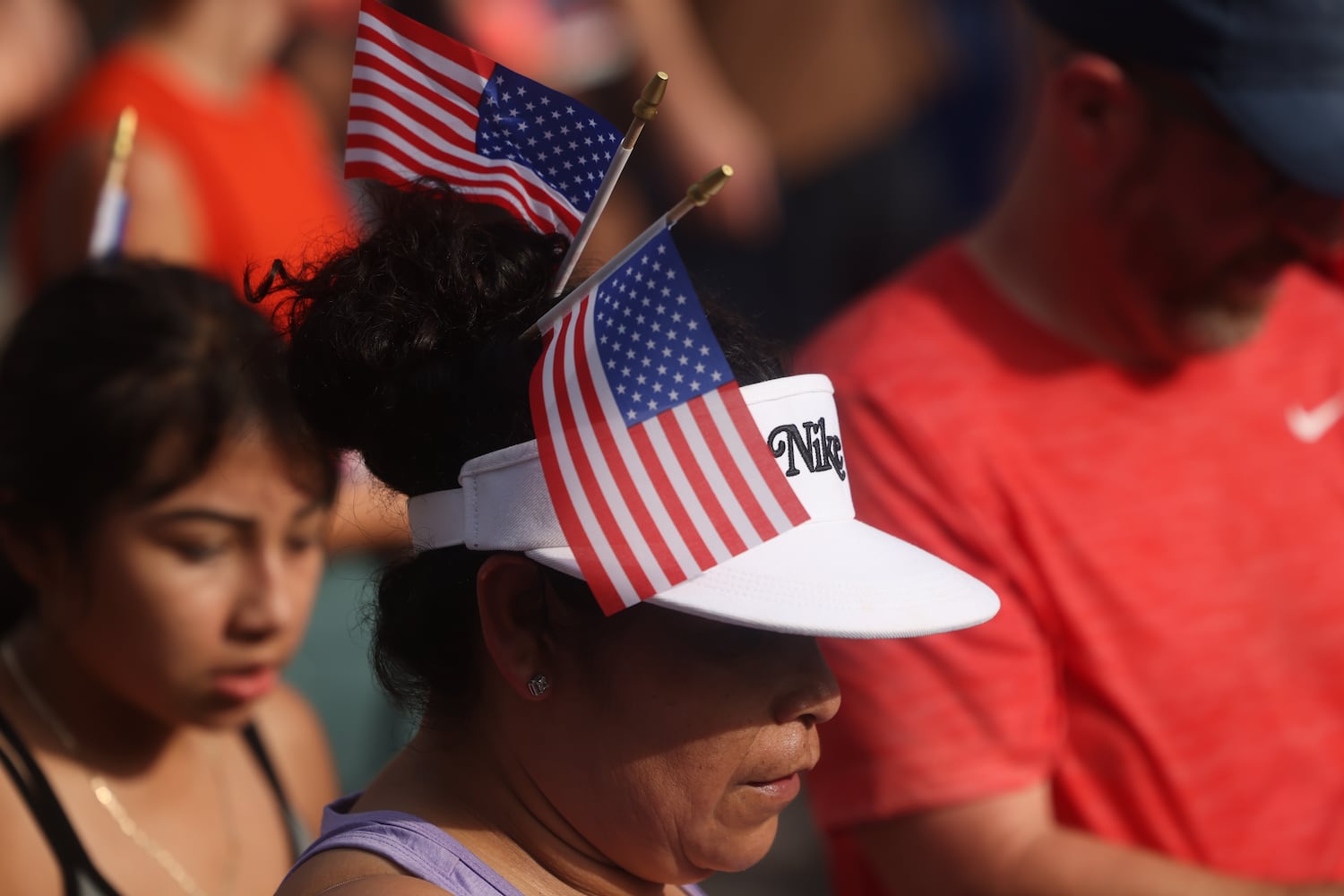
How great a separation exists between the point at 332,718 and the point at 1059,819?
1980mm

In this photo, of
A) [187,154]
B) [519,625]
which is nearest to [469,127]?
[519,625]

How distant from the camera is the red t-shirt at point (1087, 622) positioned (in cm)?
227

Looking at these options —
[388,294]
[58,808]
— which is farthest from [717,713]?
[58,808]

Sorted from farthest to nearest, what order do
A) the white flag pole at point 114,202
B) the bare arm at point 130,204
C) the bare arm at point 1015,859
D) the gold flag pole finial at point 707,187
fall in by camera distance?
1. the bare arm at point 130,204
2. the white flag pole at point 114,202
3. the bare arm at point 1015,859
4. the gold flag pole finial at point 707,187

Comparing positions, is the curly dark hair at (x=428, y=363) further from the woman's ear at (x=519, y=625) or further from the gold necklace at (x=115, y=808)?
the gold necklace at (x=115, y=808)

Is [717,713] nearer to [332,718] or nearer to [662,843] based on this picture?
[662,843]

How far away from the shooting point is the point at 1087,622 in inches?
91.7

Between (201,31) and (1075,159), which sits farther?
(201,31)

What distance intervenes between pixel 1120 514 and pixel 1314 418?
57 centimetres

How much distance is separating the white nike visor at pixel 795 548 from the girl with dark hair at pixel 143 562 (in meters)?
0.77

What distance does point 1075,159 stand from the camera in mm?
2576

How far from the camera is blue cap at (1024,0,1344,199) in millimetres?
2322

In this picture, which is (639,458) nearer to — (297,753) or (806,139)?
(297,753)

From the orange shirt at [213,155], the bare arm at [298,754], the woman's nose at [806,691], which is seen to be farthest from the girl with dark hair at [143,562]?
the woman's nose at [806,691]
